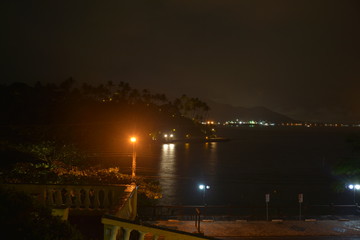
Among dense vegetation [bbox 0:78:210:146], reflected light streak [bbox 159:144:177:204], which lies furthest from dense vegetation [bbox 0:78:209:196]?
reflected light streak [bbox 159:144:177:204]

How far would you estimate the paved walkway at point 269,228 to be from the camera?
43.0 ft

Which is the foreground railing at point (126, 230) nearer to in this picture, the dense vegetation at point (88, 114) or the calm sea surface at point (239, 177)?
the dense vegetation at point (88, 114)

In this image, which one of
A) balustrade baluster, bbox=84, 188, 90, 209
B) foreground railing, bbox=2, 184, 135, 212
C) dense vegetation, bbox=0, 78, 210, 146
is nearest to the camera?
foreground railing, bbox=2, 184, 135, 212

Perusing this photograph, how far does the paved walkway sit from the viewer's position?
43.0 ft

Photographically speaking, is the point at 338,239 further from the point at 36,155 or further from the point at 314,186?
the point at 314,186

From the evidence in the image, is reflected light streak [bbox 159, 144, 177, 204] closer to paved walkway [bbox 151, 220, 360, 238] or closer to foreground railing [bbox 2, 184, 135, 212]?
paved walkway [bbox 151, 220, 360, 238]

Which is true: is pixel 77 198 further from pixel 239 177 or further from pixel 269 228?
pixel 239 177

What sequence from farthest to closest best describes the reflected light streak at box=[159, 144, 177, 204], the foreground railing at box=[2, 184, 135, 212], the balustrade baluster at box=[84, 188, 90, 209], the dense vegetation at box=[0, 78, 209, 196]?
the reflected light streak at box=[159, 144, 177, 204], the dense vegetation at box=[0, 78, 209, 196], the balustrade baluster at box=[84, 188, 90, 209], the foreground railing at box=[2, 184, 135, 212]

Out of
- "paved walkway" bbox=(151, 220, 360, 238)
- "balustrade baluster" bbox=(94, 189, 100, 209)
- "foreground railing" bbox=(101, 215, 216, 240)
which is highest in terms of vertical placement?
"foreground railing" bbox=(101, 215, 216, 240)

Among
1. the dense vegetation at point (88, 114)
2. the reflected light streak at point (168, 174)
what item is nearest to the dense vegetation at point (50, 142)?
the dense vegetation at point (88, 114)

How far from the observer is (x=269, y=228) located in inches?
543

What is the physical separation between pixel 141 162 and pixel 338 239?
217ft

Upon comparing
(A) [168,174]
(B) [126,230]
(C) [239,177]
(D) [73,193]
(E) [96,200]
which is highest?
(B) [126,230]

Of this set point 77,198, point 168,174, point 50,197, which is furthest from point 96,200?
point 168,174
